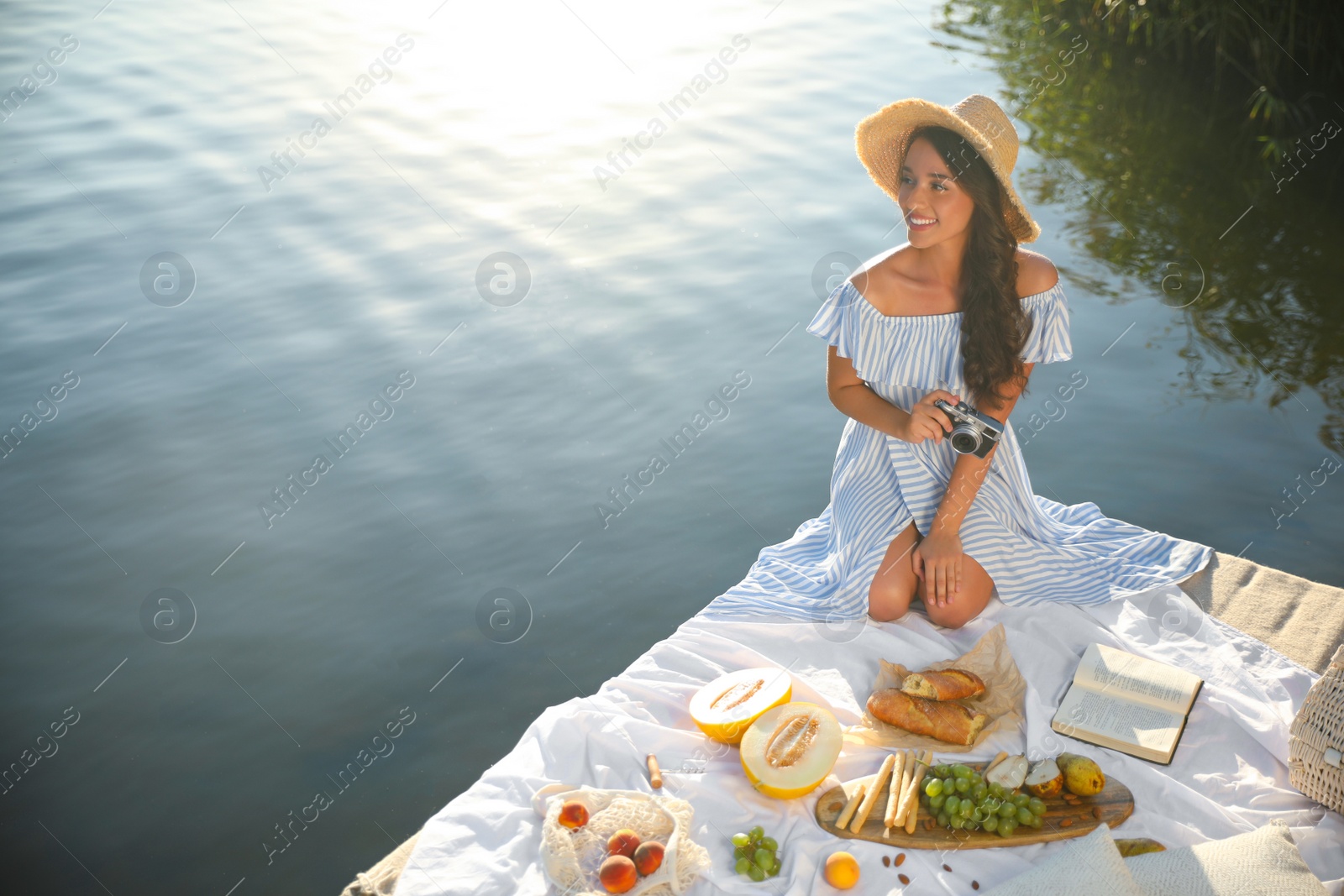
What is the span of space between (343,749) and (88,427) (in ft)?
6.47

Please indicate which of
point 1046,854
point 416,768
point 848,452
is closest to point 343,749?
point 416,768

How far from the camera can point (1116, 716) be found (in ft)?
7.63

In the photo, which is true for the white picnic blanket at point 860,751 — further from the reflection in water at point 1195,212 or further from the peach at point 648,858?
the reflection in water at point 1195,212

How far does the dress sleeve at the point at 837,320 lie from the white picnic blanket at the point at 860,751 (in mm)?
736

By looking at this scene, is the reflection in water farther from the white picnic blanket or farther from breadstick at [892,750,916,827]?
breadstick at [892,750,916,827]

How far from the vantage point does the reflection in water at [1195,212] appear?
168 inches

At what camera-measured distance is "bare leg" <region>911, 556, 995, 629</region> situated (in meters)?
2.66

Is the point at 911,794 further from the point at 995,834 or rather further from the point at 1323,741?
the point at 1323,741

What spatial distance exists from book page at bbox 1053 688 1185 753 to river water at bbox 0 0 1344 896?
1.19 metres

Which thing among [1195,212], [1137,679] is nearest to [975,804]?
[1137,679]

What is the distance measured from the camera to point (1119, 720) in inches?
91.0

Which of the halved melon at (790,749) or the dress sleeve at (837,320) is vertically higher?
the dress sleeve at (837,320)

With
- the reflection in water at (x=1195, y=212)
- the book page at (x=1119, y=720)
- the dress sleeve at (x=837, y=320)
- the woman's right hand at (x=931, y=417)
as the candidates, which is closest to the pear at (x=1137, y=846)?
the book page at (x=1119, y=720)

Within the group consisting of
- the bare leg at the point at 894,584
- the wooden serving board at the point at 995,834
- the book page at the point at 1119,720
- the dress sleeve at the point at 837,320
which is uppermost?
the dress sleeve at the point at 837,320
